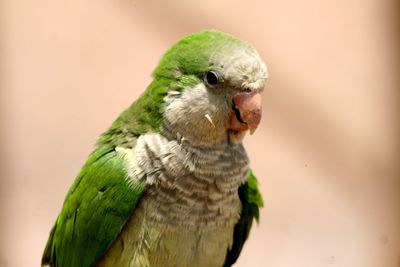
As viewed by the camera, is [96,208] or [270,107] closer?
[96,208]

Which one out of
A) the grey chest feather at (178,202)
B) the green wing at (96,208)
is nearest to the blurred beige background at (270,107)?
the green wing at (96,208)

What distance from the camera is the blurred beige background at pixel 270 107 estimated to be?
5.83 ft

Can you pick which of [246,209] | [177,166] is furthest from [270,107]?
[177,166]

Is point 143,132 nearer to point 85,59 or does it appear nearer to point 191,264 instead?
point 191,264

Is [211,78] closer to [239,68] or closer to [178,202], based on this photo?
[239,68]

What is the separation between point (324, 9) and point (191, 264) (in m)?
0.98

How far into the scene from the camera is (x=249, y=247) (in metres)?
1.96

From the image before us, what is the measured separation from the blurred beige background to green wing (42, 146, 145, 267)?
21.3 inches

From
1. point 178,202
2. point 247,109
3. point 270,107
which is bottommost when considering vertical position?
point 270,107

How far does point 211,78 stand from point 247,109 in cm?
8

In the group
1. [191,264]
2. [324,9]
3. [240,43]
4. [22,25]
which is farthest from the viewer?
[324,9]

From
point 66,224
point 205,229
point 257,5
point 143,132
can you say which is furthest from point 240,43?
point 257,5

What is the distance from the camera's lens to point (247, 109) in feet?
3.65

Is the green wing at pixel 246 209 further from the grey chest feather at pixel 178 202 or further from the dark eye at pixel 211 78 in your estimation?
the dark eye at pixel 211 78
